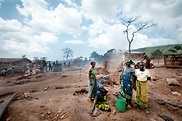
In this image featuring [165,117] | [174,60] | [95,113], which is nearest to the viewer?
[95,113]

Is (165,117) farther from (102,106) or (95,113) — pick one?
(95,113)

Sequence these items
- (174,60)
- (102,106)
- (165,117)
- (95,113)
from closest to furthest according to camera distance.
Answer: (95,113)
(165,117)
(102,106)
(174,60)

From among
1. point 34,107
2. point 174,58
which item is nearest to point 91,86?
point 34,107

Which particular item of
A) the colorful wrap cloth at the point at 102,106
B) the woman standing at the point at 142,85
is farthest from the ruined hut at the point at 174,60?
the colorful wrap cloth at the point at 102,106

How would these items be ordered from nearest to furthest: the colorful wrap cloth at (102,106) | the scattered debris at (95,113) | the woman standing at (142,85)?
1. the scattered debris at (95,113)
2. the woman standing at (142,85)
3. the colorful wrap cloth at (102,106)

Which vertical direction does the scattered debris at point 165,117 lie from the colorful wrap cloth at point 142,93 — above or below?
below

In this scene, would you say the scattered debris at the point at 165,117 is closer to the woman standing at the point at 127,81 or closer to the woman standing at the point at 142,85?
the woman standing at the point at 142,85

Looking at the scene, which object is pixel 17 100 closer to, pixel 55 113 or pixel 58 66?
pixel 55 113

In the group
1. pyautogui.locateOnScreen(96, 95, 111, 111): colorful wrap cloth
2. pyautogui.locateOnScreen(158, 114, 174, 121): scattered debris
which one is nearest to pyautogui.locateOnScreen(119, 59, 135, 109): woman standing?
pyautogui.locateOnScreen(96, 95, 111, 111): colorful wrap cloth

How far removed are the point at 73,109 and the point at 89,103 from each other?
75 cm

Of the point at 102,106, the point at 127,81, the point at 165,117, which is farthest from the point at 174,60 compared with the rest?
the point at 102,106

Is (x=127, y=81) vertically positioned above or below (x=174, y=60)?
below

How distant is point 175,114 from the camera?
497cm

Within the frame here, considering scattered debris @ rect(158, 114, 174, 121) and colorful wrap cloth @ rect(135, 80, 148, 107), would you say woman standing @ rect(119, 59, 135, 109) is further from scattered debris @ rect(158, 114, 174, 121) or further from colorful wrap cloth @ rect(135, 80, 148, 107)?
scattered debris @ rect(158, 114, 174, 121)
